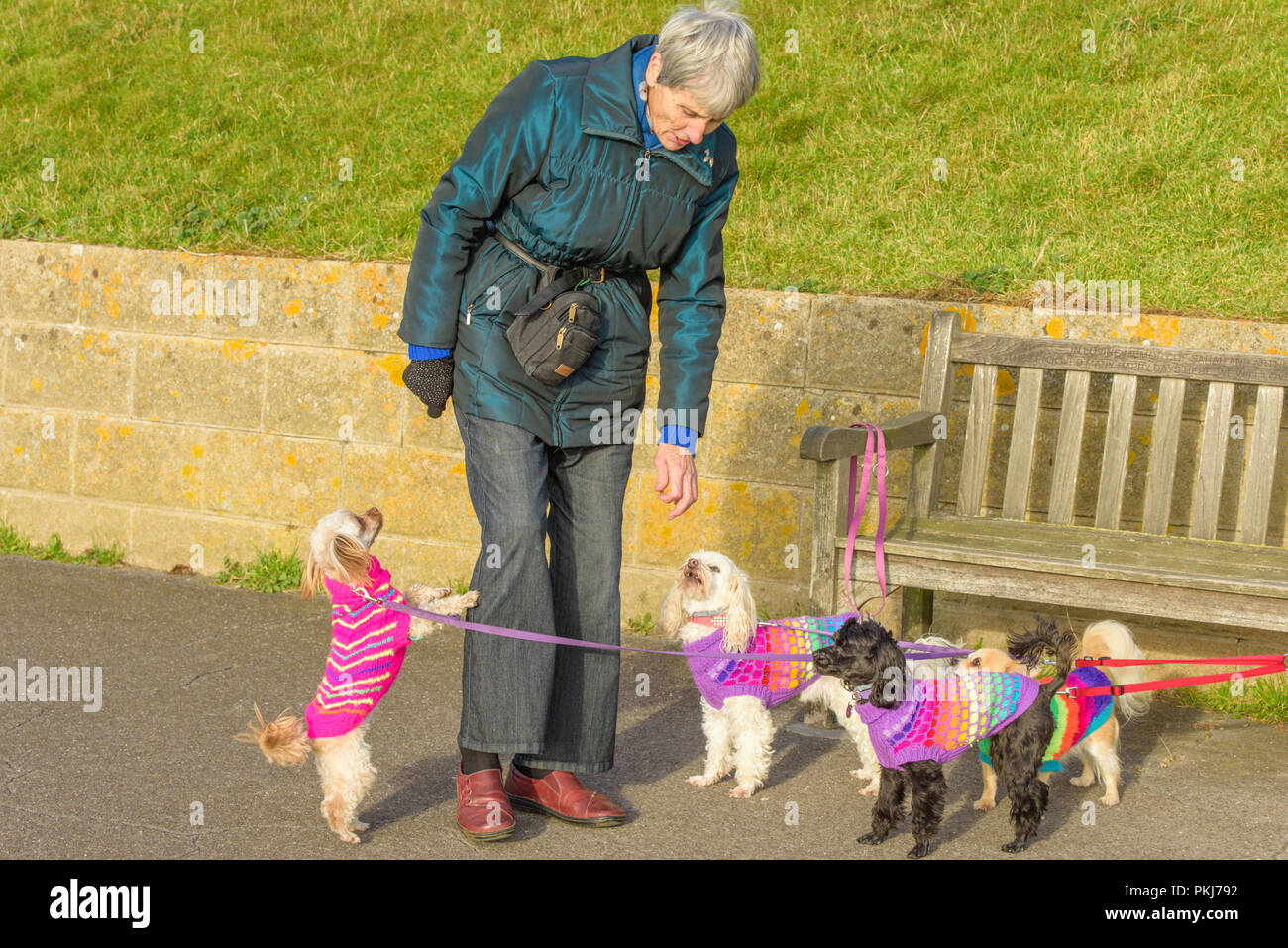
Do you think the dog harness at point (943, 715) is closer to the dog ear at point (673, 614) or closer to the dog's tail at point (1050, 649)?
the dog's tail at point (1050, 649)

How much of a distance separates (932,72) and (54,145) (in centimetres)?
513

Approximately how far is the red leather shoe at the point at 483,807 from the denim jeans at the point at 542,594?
0.11m

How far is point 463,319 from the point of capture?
3.67 m

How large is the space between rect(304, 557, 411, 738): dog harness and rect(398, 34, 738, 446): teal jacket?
1.98ft

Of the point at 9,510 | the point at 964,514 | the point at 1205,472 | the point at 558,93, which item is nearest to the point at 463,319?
the point at 558,93

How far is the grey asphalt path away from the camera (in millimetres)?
3807

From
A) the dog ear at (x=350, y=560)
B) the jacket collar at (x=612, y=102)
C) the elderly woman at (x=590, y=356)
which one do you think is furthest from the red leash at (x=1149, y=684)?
the dog ear at (x=350, y=560)

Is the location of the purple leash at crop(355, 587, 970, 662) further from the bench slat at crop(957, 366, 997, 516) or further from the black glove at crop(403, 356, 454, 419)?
the bench slat at crop(957, 366, 997, 516)

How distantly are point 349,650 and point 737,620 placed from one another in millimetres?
1214

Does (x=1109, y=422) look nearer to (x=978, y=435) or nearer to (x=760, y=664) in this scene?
(x=978, y=435)

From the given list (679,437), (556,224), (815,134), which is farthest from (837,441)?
(815,134)

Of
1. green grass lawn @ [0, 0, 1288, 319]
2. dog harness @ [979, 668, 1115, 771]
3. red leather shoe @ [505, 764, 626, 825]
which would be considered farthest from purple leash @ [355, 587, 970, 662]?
green grass lawn @ [0, 0, 1288, 319]

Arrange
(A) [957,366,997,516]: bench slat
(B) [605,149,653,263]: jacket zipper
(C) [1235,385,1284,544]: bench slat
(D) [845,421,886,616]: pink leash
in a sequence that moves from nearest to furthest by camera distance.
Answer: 1. (B) [605,149,653,263]: jacket zipper
2. (D) [845,421,886,616]: pink leash
3. (C) [1235,385,1284,544]: bench slat
4. (A) [957,366,997,516]: bench slat

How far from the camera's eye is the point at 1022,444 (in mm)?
5156
